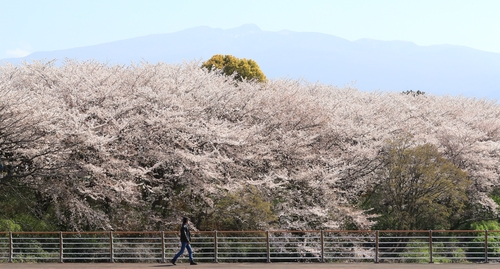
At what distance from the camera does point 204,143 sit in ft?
97.5

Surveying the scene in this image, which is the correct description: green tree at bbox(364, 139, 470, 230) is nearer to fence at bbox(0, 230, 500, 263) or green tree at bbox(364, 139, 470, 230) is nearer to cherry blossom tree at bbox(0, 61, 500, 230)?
fence at bbox(0, 230, 500, 263)

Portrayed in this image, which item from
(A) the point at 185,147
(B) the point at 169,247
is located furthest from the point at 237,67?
(B) the point at 169,247

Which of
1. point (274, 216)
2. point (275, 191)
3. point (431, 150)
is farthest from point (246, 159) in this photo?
point (431, 150)

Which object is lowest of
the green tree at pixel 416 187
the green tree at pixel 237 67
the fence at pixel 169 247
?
the fence at pixel 169 247

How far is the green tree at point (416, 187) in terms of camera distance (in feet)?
99.4

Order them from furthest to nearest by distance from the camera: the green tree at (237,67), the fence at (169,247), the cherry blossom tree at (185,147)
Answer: the green tree at (237,67), the cherry blossom tree at (185,147), the fence at (169,247)

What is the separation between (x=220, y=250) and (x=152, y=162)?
16.9 feet

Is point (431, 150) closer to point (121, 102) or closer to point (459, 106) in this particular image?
point (121, 102)

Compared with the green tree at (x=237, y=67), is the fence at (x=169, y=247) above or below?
below

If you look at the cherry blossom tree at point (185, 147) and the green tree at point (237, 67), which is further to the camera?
the green tree at point (237, 67)

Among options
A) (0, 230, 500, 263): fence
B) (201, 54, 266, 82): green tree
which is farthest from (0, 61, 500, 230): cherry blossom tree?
(201, 54, 266, 82): green tree

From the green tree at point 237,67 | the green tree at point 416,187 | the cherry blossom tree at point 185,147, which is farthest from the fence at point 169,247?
the green tree at point 237,67

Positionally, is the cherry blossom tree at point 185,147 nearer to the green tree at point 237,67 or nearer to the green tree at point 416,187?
the green tree at point 416,187

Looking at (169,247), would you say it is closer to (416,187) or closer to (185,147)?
(185,147)
